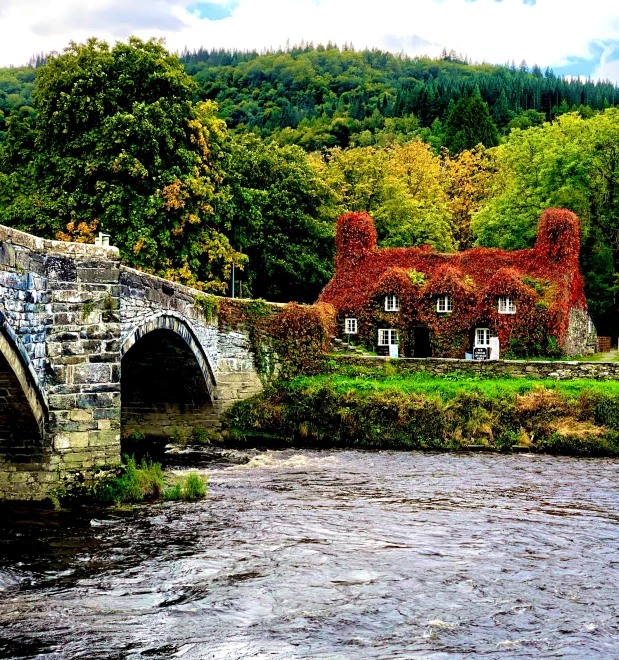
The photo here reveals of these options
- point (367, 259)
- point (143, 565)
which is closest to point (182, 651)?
point (143, 565)

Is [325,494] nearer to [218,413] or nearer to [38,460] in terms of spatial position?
[38,460]

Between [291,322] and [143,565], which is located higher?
[291,322]

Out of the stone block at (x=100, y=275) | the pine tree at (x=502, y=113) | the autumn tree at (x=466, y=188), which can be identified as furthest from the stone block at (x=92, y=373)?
the pine tree at (x=502, y=113)

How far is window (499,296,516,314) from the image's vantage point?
33719 mm

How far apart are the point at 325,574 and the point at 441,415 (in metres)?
13.1

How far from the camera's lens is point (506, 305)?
111 feet

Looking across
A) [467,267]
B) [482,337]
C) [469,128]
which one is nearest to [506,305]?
[482,337]

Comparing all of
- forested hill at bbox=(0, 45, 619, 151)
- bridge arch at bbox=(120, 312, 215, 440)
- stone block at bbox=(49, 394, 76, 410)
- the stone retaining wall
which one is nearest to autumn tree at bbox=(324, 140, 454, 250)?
the stone retaining wall

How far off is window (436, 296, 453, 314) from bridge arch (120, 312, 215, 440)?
11.4m

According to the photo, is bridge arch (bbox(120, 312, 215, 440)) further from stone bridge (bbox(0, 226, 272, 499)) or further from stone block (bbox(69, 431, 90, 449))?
stone block (bbox(69, 431, 90, 449))

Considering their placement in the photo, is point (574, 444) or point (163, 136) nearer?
point (574, 444)

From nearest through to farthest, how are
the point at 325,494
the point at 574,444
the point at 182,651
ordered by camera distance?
the point at 182,651
the point at 325,494
the point at 574,444

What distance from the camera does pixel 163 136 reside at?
30.1 meters

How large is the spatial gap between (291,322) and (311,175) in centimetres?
1512
